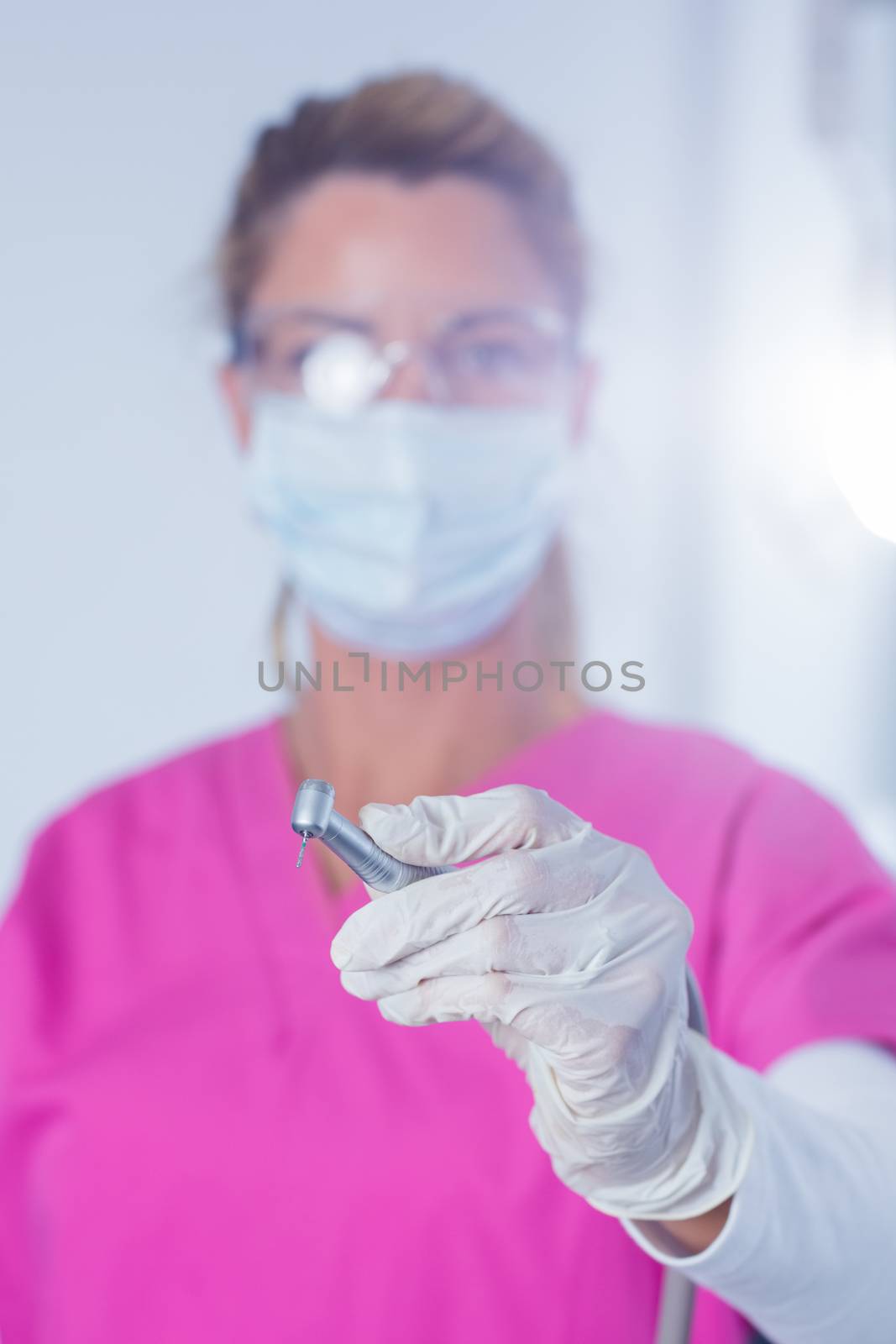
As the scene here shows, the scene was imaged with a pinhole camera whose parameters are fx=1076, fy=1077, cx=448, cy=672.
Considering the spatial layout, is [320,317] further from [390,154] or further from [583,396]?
[583,396]

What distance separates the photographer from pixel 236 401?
92cm

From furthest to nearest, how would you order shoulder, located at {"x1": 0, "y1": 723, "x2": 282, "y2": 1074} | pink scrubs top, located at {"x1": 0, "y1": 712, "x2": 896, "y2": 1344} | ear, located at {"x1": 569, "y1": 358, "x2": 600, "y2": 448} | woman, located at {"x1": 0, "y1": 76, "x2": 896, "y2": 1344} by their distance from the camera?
ear, located at {"x1": 569, "y1": 358, "x2": 600, "y2": 448} < shoulder, located at {"x1": 0, "y1": 723, "x2": 282, "y2": 1074} < pink scrubs top, located at {"x1": 0, "y1": 712, "x2": 896, "y2": 1344} < woman, located at {"x1": 0, "y1": 76, "x2": 896, "y2": 1344}

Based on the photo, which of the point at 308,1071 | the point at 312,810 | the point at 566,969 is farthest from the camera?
the point at 308,1071

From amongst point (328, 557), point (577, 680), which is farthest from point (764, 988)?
point (328, 557)

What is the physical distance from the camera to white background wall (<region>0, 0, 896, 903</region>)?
2.85ft

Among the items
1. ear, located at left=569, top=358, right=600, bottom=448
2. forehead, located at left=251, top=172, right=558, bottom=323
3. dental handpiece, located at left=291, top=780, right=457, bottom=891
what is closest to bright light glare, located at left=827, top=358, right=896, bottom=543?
ear, located at left=569, top=358, right=600, bottom=448

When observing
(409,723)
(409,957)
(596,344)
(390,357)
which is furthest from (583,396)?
(409,957)

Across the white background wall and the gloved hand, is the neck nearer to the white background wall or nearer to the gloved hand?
the white background wall

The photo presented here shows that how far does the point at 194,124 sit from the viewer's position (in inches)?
35.1

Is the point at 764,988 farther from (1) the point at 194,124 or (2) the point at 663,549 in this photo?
(1) the point at 194,124

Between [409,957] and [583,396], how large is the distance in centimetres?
62

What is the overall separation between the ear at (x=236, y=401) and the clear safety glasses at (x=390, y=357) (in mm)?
13

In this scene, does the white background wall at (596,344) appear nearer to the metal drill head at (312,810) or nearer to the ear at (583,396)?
the ear at (583,396)

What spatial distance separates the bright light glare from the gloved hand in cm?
56
